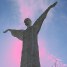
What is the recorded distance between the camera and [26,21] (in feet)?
50.1

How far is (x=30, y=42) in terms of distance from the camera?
1477cm

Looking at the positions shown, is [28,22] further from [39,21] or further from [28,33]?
[39,21]

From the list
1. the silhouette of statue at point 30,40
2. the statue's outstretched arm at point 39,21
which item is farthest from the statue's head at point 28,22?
the statue's outstretched arm at point 39,21

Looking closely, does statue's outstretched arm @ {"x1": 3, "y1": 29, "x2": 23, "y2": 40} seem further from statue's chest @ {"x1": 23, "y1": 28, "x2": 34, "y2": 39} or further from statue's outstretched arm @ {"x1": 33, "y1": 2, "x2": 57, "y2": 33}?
statue's outstretched arm @ {"x1": 33, "y1": 2, "x2": 57, "y2": 33}

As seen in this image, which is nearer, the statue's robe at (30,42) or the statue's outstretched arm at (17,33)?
the statue's robe at (30,42)

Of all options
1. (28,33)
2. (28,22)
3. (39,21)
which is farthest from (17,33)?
(39,21)

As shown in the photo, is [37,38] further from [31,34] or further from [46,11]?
[46,11]

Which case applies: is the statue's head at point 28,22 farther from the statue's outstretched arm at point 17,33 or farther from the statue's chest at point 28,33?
the statue's outstretched arm at point 17,33

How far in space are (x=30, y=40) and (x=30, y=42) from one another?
126mm

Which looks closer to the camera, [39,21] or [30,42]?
[30,42]

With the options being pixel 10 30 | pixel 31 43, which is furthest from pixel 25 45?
pixel 10 30

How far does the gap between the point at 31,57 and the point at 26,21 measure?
198cm

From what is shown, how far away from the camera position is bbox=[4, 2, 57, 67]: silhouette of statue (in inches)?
558

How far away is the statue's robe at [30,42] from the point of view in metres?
14.2
